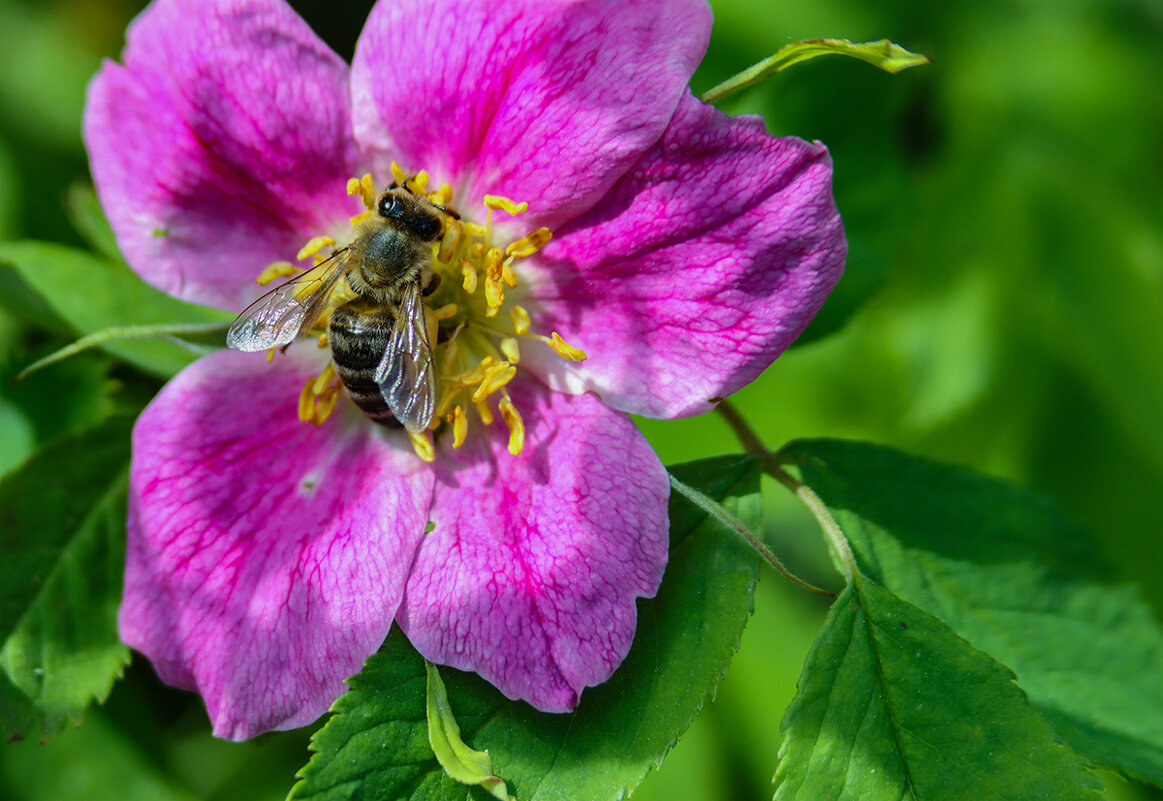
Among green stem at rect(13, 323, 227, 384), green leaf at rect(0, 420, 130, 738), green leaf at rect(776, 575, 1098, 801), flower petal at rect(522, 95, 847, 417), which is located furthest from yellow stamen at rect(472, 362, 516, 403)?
green leaf at rect(0, 420, 130, 738)

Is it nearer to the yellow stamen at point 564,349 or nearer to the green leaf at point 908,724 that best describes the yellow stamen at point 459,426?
the yellow stamen at point 564,349

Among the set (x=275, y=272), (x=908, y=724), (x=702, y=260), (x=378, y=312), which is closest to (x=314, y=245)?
(x=275, y=272)

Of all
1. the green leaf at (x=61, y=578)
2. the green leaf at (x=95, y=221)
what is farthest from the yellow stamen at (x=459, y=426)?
the green leaf at (x=95, y=221)

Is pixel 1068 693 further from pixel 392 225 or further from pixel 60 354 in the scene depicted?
pixel 60 354

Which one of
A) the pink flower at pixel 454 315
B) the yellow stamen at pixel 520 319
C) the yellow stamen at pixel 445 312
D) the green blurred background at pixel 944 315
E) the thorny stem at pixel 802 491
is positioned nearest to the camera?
the pink flower at pixel 454 315

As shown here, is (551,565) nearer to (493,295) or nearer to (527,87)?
(493,295)
